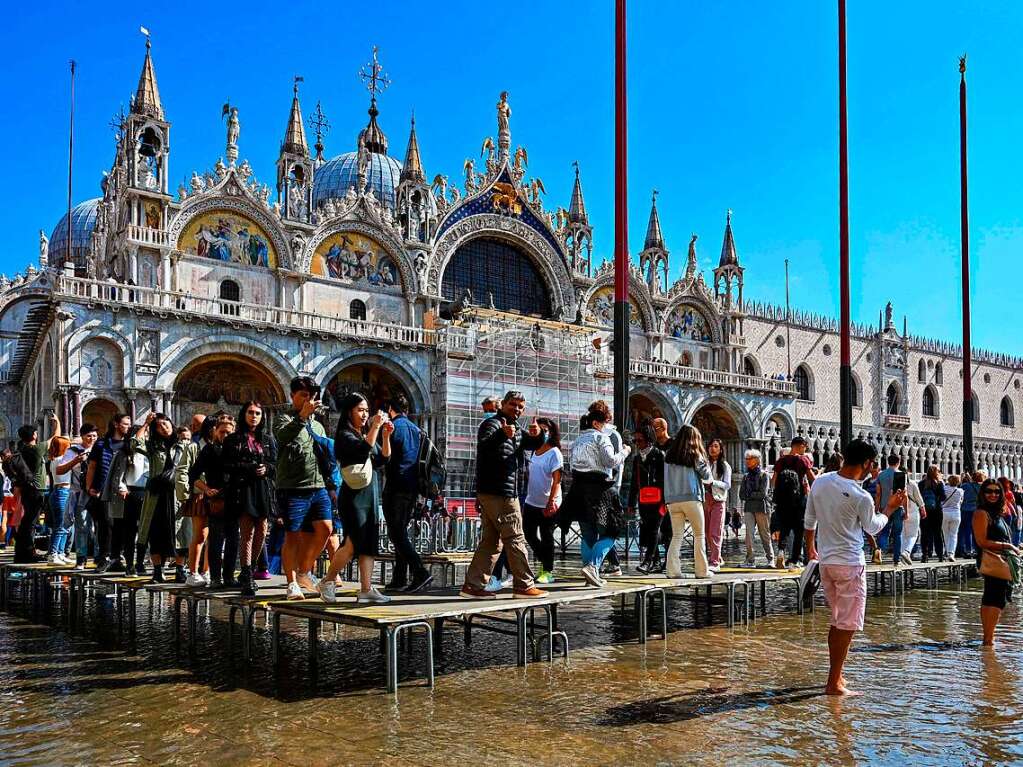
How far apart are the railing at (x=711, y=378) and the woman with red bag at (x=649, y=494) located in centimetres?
2444

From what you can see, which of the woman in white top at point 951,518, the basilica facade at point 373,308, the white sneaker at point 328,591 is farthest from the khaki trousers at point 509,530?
the basilica facade at point 373,308

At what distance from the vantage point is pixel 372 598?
7.51 metres

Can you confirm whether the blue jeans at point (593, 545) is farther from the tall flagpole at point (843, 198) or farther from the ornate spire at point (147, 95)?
the ornate spire at point (147, 95)

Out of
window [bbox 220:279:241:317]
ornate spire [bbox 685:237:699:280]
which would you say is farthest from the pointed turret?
window [bbox 220:279:241:317]

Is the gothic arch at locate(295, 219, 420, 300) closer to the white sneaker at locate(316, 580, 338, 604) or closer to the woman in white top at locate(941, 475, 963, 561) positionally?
the woman in white top at locate(941, 475, 963, 561)

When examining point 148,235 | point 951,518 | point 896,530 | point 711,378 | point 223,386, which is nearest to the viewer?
point 896,530

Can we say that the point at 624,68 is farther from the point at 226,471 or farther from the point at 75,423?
the point at 75,423

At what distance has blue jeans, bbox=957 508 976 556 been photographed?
16562 mm

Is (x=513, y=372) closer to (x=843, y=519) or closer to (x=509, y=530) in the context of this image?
(x=509, y=530)

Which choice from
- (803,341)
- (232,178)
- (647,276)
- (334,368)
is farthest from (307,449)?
(803,341)

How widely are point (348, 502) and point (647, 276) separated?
117ft

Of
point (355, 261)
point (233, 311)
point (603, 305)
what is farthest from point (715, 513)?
point (603, 305)

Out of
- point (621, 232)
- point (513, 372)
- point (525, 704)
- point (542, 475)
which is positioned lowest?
point (525, 704)

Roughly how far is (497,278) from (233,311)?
11.1 m
